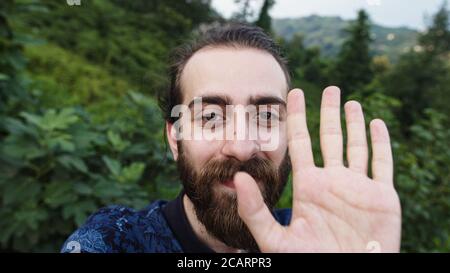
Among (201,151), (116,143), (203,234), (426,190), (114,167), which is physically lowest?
(426,190)

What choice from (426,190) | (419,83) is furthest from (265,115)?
(419,83)

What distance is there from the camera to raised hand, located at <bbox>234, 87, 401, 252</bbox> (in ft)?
2.75

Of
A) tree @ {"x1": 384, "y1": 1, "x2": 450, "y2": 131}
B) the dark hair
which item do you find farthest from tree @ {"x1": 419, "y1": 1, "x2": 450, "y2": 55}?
the dark hair

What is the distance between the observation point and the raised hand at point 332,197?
0.84 metres

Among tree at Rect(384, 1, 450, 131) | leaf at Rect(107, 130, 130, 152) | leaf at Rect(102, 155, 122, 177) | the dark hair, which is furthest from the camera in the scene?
tree at Rect(384, 1, 450, 131)

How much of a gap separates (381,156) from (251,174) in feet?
1.35

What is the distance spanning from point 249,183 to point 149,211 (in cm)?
67

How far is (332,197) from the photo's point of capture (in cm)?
88

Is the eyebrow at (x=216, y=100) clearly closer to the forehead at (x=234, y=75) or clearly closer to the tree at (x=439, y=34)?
the forehead at (x=234, y=75)

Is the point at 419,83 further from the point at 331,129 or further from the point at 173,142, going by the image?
the point at 331,129

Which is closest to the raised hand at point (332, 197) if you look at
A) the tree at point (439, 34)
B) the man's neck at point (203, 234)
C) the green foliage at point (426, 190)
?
the man's neck at point (203, 234)

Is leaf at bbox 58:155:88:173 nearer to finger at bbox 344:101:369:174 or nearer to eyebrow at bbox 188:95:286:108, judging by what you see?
eyebrow at bbox 188:95:286:108

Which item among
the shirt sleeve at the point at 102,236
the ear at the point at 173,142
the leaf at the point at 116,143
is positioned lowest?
the shirt sleeve at the point at 102,236

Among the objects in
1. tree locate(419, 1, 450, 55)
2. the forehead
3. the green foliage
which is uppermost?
tree locate(419, 1, 450, 55)
